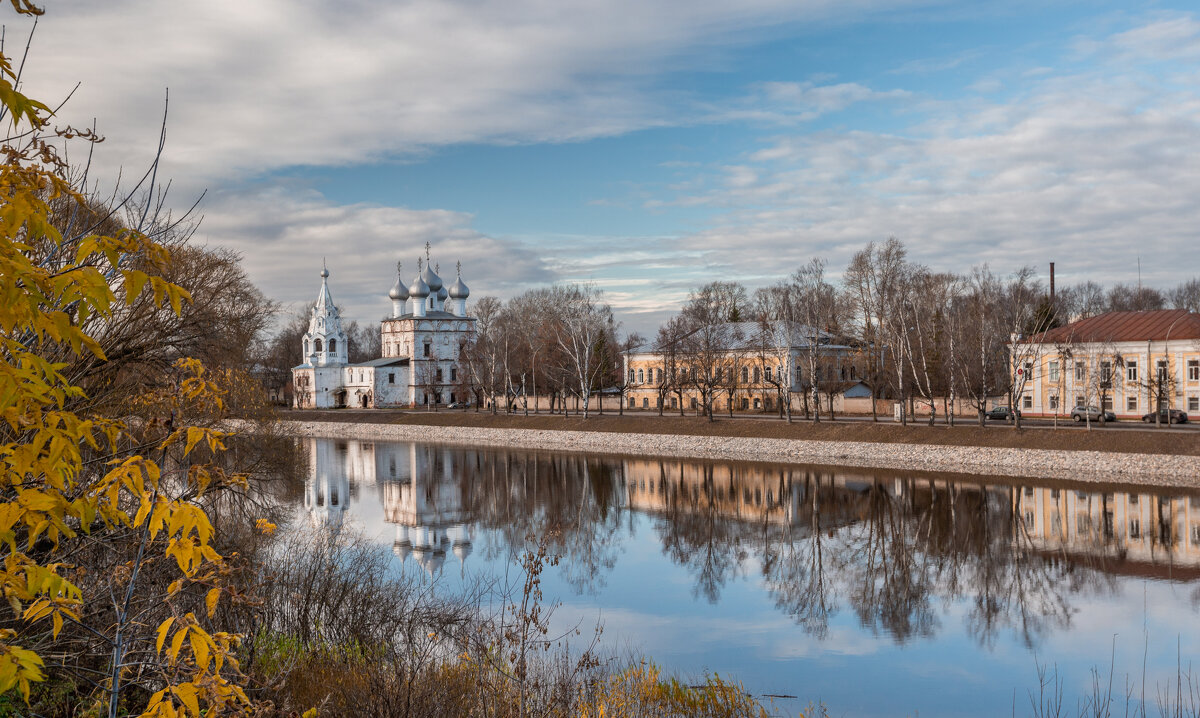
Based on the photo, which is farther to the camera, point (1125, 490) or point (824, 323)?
point (824, 323)

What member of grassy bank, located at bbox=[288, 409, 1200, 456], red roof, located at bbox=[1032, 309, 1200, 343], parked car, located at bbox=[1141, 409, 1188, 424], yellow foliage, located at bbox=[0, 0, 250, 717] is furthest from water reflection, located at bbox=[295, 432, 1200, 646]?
red roof, located at bbox=[1032, 309, 1200, 343]

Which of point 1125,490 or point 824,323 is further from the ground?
point 824,323

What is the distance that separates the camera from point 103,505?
145 inches

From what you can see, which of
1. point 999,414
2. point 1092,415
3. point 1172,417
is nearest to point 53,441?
point 1172,417

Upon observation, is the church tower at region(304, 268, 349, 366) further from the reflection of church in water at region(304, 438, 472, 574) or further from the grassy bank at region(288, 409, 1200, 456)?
the reflection of church in water at region(304, 438, 472, 574)

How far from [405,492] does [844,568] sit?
16921mm

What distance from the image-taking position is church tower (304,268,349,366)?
258ft

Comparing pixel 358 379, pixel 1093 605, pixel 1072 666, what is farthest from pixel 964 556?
pixel 358 379

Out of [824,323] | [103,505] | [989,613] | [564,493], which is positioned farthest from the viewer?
[824,323]

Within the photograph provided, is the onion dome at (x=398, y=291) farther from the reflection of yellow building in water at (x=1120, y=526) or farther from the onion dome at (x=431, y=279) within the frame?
the reflection of yellow building in water at (x=1120, y=526)

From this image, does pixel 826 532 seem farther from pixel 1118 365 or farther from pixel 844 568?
pixel 1118 365

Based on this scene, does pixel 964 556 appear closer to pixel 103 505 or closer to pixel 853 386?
pixel 103 505

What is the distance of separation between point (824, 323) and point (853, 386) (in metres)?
8.21

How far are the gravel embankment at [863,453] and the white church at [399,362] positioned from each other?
2009 centimetres
